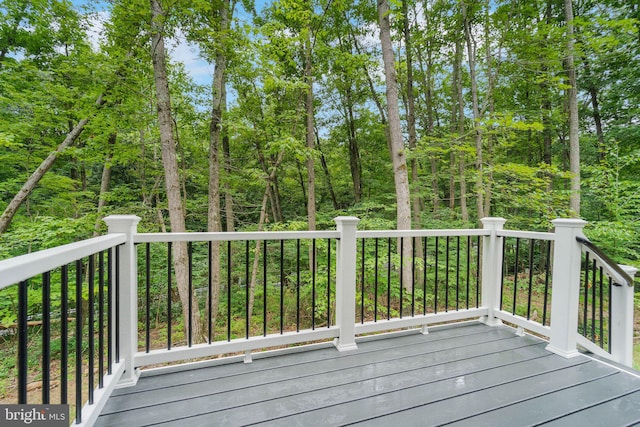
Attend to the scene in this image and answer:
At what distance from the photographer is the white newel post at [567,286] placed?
2.19 m

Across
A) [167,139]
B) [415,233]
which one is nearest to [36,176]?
[167,139]

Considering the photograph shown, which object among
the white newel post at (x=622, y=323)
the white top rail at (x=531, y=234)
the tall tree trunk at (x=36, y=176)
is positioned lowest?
the white newel post at (x=622, y=323)

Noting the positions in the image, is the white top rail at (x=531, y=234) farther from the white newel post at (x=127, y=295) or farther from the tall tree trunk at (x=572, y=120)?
the tall tree trunk at (x=572, y=120)

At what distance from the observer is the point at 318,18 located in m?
6.43

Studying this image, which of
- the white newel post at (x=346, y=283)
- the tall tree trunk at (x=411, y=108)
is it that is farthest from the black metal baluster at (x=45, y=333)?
the tall tree trunk at (x=411, y=108)

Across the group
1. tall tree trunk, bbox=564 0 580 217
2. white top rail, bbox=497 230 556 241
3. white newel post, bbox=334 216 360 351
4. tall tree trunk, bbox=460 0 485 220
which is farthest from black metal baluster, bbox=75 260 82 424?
tall tree trunk, bbox=564 0 580 217

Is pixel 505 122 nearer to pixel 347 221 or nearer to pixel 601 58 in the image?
pixel 601 58

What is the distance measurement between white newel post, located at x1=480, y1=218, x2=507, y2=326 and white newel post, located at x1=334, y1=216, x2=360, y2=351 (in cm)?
146

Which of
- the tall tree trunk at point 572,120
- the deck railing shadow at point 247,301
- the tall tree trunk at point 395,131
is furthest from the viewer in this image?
the tall tree trunk at point 572,120

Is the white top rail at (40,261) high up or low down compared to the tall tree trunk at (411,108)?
down

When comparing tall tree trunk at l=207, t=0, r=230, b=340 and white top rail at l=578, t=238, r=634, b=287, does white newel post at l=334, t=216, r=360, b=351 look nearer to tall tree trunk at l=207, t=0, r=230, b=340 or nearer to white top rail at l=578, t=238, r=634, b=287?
white top rail at l=578, t=238, r=634, b=287

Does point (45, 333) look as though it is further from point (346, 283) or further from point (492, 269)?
point (492, 269)

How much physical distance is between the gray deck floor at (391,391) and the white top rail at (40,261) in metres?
0.90

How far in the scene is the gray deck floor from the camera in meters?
1.48
